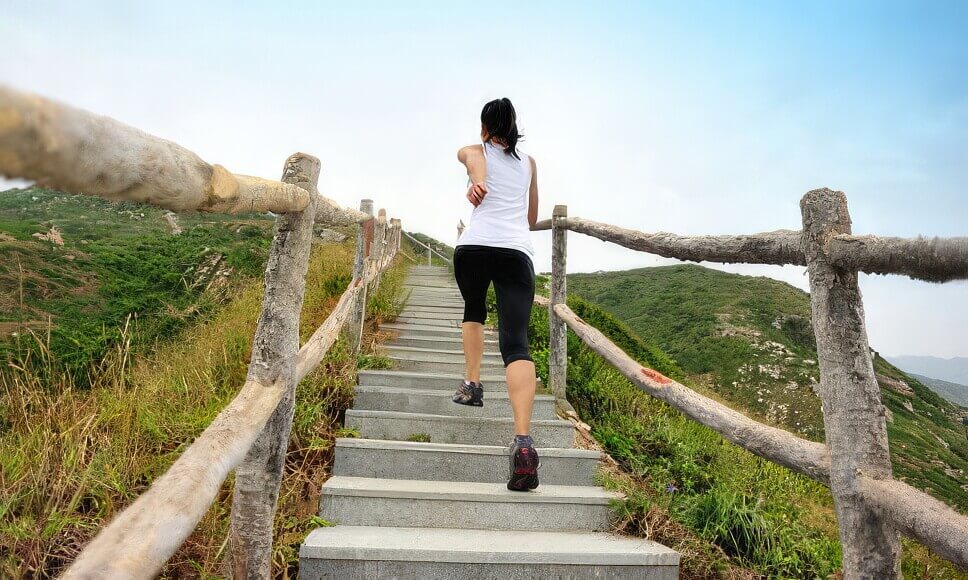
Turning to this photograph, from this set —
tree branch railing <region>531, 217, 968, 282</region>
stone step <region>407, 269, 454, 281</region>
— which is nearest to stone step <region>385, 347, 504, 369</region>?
tree branch railing <region>531, 217, 968, 282</region>

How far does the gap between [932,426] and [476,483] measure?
2450mm

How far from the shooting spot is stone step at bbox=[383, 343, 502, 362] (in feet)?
15.9

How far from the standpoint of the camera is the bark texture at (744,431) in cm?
155

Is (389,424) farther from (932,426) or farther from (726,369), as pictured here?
(726,369)

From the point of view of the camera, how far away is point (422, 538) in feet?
8.62

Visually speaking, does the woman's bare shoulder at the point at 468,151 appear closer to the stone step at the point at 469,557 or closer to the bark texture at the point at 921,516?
the stone step at the point at 469,557

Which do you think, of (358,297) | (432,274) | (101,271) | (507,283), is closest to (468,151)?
(507,283)

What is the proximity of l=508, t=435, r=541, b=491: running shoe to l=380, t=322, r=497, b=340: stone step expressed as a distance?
9.54ft

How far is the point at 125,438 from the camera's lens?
104 inches

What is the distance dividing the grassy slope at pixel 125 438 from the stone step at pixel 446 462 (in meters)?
0.16

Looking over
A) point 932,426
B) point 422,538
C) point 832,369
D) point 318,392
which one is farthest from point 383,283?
point 832,369

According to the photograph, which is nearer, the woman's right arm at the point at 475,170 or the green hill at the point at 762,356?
the green hill at the point at 762,356

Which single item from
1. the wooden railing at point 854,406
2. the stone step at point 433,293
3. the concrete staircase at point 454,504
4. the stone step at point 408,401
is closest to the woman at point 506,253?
the concrete staircase at point 454,504

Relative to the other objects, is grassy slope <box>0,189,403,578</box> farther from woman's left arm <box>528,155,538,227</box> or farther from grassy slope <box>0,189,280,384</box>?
woman's left arm <box>528,155,538,227</box>
